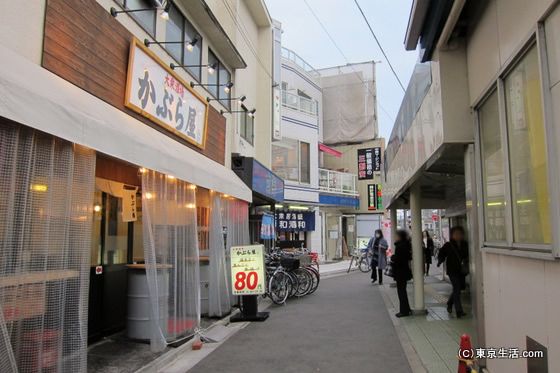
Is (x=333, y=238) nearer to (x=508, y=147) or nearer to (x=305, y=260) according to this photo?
(x=305, y=260)

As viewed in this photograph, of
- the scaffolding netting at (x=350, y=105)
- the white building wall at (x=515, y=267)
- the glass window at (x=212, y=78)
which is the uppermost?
the scaffolding netting at (x=350, y=105)

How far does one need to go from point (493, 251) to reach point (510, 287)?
524 mm

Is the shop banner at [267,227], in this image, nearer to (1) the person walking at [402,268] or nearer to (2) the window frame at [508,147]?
(1) the person walking at [402,268]

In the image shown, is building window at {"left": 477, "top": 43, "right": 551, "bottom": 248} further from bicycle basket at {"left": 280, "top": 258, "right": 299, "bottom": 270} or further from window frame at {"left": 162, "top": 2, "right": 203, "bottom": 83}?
bicycle basket at {"left": 280, "top": 258, "right": 299, "bottom": 270}

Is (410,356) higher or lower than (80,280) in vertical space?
lower

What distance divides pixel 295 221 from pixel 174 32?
52.7 ft

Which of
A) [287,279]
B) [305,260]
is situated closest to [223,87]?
[287,279]

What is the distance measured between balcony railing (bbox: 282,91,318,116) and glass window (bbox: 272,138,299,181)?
2130 mm

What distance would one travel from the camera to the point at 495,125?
15.0ft

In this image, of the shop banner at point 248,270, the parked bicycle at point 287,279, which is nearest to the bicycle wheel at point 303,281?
the parked bicycle at point 287,279

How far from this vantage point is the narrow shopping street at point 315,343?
19.6ft

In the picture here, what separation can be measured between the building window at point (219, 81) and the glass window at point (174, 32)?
1.62 meters

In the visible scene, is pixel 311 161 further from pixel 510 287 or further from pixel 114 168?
pixel 510 287

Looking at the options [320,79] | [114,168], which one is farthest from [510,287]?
[320,79]
